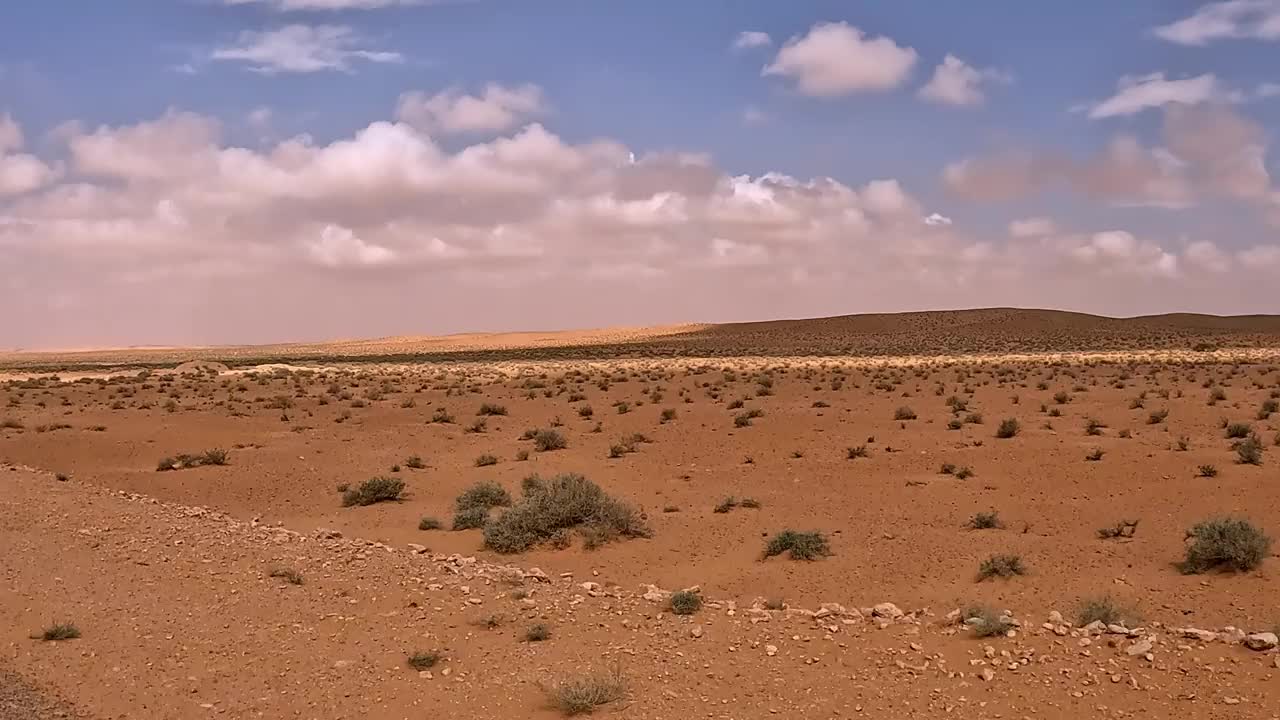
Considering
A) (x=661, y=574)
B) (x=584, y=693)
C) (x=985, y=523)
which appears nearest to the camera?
(x=584, y=693)

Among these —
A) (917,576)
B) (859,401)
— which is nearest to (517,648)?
(917,576)

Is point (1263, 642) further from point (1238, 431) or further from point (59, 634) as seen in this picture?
point (1238, 431)

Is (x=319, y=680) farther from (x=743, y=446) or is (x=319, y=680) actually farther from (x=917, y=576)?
(x=743, y=446)

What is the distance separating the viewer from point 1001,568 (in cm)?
1225

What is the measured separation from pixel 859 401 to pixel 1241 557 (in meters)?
24.2

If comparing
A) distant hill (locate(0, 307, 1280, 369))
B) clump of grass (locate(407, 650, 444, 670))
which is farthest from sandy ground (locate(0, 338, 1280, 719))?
distant hill (locate(0, 307, 1280, 369))

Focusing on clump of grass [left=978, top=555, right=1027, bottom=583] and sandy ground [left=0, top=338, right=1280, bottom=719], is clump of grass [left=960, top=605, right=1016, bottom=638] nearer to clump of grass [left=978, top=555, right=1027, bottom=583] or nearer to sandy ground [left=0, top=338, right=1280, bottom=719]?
sandy ground [left=0, top=338, right=1280, bottom=719]

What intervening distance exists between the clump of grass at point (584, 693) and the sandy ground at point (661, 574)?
0.11 meters

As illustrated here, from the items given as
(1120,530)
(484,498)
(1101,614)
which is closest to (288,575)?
(484,498)

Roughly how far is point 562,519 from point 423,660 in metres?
5.73

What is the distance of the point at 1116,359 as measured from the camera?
2532 inches

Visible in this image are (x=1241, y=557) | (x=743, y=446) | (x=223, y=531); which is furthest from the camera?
(x=743, y=446)

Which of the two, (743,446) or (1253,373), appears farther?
(1253,373)

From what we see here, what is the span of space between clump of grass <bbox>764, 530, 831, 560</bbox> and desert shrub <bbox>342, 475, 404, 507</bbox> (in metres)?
7.85
